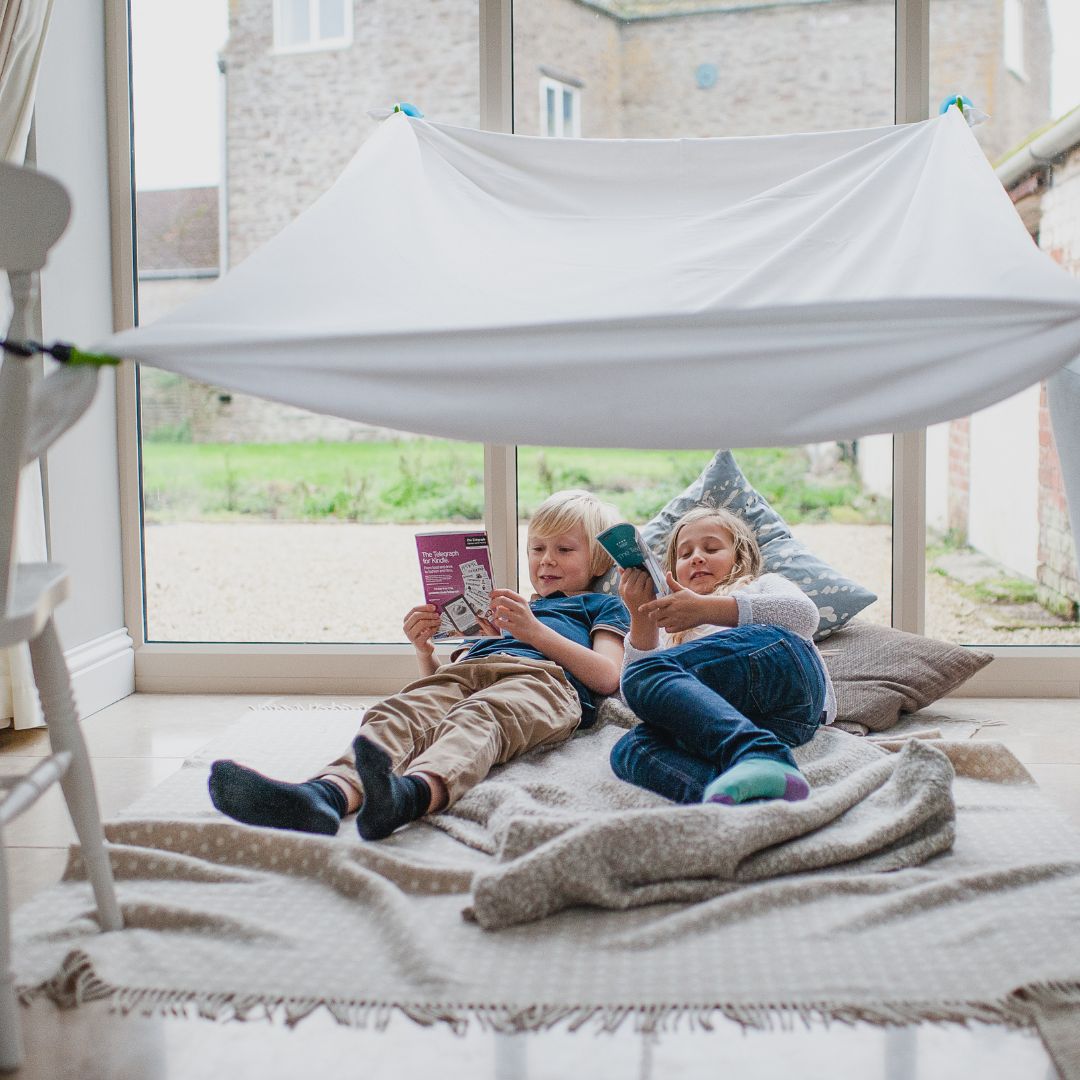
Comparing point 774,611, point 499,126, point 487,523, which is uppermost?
point 499,126

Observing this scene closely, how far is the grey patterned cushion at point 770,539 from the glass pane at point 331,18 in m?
1.29

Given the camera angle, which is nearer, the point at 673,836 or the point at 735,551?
the point at 673,836

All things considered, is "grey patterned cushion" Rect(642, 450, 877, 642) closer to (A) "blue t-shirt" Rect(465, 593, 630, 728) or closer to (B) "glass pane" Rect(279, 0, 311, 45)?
(A) "blue t-shirt" Rect(465, 593, 630, 728)

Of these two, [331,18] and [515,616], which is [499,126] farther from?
[515,616]

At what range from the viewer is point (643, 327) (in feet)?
4.51

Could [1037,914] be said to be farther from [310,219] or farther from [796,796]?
[310,219]

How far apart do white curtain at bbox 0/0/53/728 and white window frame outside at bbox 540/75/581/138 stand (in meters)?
1.03

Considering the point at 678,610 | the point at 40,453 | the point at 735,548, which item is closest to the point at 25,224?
the point at 40,453

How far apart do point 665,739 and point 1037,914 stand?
592 millimetres

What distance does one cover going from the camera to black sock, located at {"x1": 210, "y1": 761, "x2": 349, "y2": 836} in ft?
5.36

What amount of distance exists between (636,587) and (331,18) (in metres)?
1.63

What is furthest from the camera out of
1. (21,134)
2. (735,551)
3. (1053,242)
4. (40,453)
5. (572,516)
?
(1053,242)

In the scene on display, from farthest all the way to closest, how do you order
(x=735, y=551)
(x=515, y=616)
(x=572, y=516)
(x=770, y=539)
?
(x=770, y=539), (x=572, y=516), (x=735, y=551), (x=515, y=616)

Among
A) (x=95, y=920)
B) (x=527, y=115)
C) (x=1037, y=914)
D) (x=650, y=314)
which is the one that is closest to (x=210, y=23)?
(x=527, y=115)
